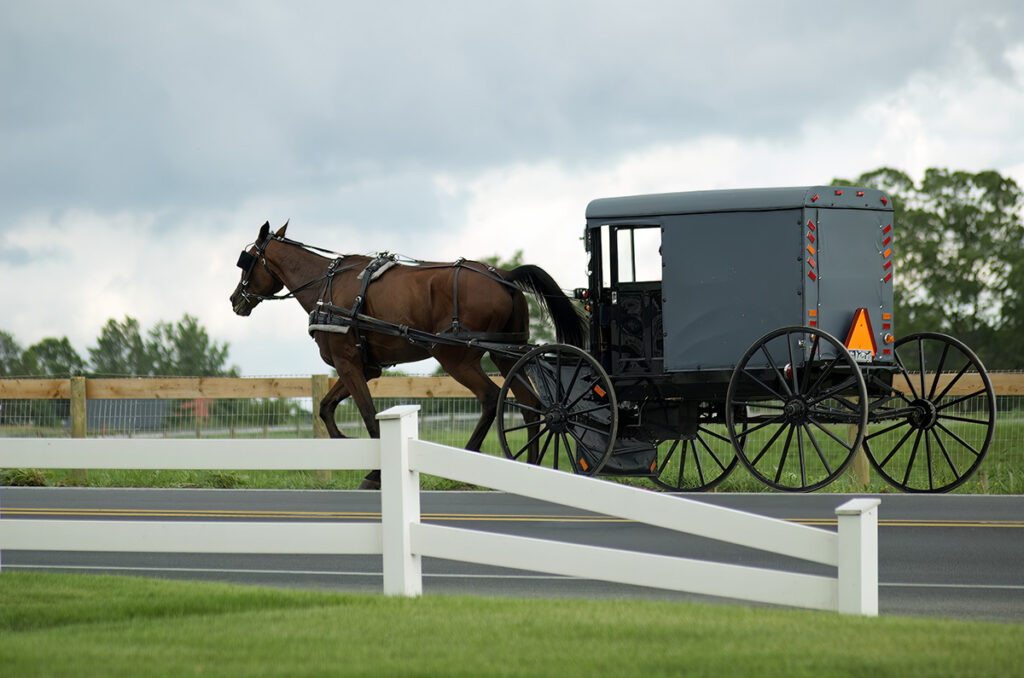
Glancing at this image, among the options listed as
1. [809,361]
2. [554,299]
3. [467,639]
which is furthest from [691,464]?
[467,639]

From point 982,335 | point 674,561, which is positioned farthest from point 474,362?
point 982,335

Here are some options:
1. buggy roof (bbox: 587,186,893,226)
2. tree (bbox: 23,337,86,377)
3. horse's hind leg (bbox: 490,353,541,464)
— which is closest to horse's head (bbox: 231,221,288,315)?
horse's hind leg (bbox: 490,353,541,464)

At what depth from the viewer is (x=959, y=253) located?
41.2 meters

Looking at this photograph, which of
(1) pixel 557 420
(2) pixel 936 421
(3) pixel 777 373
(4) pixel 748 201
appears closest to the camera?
(3) pixel 777 373

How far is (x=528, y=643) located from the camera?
186 inches

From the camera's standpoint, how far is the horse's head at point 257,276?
12094mm

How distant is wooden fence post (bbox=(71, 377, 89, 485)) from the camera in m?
15.6

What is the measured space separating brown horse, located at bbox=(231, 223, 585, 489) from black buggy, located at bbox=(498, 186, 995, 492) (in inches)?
49.0

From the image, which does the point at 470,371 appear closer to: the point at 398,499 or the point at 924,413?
the point at 924,413

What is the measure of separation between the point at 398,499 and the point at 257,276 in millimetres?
6942

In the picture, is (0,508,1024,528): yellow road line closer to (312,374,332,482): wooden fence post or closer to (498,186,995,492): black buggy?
(498,186,995,492): black buggy

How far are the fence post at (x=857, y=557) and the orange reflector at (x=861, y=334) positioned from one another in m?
3.94

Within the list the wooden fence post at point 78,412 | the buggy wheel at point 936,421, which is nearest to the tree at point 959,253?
the buggy wheel at point 936,421

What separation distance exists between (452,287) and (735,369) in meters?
3.33
